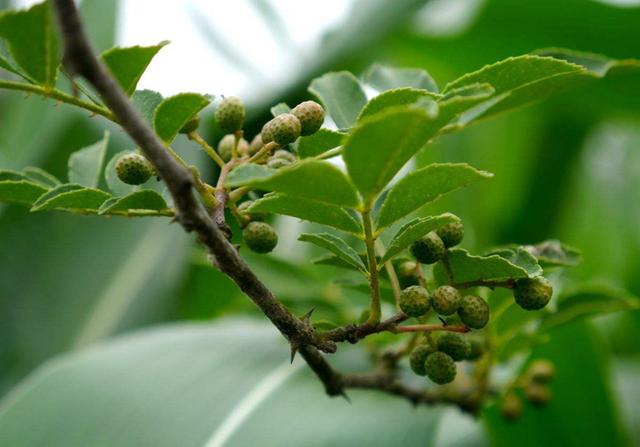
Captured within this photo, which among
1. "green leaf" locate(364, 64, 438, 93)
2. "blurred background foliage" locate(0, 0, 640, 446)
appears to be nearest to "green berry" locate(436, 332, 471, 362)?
"green leaf" locate(364, 64, 438, 93)

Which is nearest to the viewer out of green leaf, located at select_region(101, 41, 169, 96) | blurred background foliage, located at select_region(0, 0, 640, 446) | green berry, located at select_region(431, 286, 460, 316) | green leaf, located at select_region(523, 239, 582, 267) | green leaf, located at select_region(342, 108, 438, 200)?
green leaf, located at select_region(342, 108, 438, 200)

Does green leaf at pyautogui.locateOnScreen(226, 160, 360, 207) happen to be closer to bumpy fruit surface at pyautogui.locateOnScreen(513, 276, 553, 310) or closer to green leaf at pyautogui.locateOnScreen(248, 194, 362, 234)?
green leaf at pyautogui.locateOnScreen(248, 194, 362, 234)

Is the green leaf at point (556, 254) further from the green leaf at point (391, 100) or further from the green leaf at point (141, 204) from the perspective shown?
the green leaf at point (141, 204)

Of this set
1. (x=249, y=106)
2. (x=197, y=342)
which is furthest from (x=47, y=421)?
(x=249, y=106)

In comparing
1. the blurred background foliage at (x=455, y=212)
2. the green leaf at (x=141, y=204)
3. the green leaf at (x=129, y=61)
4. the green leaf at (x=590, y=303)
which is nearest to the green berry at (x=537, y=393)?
the green leaf at (x=590, y=303)

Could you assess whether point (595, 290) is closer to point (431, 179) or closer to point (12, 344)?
point (431, 179)

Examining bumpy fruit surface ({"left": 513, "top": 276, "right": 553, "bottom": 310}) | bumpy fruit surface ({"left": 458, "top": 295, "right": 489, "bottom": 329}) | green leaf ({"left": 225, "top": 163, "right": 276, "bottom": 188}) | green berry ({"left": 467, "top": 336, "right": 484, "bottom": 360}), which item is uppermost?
green leaf ({"left": 225, "top": 163, "right": 276, "bottom": 188})
